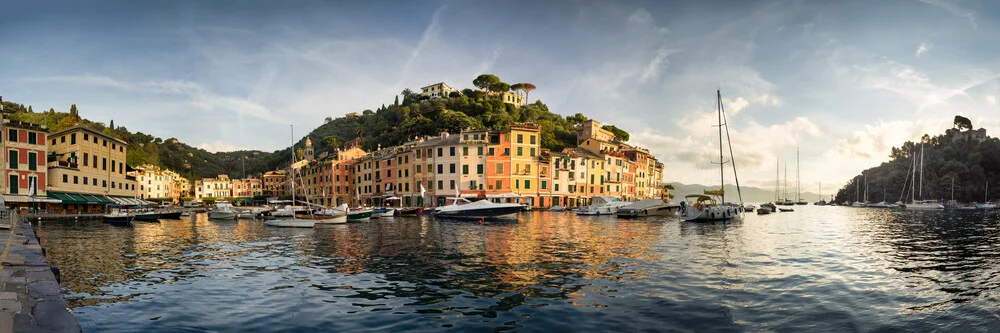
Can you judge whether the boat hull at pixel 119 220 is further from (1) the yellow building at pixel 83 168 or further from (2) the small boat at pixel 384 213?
(2) the small boat at pixel 384 213

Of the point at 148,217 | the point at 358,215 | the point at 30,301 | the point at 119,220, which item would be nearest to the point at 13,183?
the point at 148,217

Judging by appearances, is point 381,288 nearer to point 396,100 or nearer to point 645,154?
point 645,154

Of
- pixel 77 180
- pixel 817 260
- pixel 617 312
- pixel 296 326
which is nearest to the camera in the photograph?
pixel 296 326

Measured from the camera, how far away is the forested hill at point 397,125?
111375 millimetres

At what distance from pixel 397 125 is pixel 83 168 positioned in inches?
3213

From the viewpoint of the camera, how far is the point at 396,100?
17538cm

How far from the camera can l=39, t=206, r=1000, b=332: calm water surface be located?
10914 mm

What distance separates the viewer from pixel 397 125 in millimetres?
141250

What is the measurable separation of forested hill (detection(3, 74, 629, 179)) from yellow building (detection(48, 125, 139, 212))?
30158 mm

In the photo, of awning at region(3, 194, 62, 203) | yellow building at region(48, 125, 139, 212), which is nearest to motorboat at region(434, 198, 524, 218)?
awning at region(3, 194, 62, 203)

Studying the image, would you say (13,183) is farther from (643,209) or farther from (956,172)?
(956,172)

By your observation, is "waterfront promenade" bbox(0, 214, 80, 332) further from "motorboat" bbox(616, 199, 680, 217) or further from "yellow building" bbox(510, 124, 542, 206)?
"yellow building" bbox(510, 124, 542, 206)

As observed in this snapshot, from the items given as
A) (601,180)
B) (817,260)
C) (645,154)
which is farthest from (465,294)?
(645,154)

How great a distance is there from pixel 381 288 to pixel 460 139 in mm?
69586
